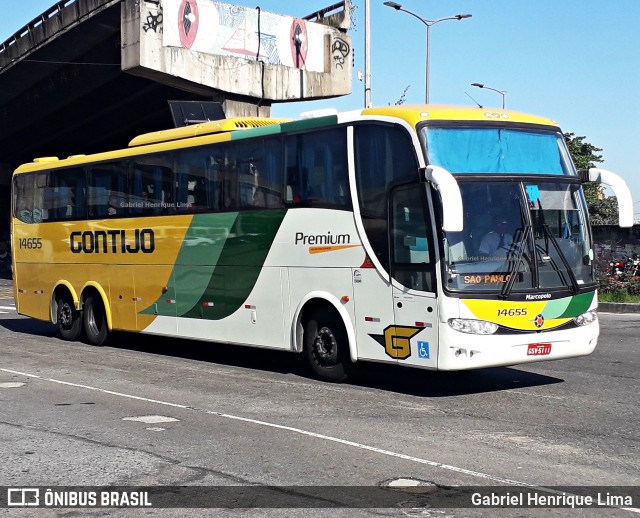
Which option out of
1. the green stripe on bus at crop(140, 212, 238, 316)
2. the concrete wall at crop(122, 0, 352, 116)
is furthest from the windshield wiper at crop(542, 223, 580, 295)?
the concrete wall at crop(122, 0, 352, 116)

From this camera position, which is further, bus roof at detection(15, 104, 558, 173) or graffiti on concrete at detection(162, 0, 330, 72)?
graffiti on concrete at detection(162, 0, 330, 72)

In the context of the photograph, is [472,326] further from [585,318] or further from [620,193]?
[620,193]

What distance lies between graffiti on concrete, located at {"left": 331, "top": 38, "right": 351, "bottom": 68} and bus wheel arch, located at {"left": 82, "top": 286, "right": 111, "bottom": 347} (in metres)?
23.7

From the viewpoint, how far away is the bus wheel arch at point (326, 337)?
1256cm

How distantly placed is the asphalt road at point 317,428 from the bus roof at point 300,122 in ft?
10.7

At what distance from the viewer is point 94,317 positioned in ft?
60.6

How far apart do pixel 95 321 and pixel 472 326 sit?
9.62 meters

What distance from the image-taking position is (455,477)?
24.1ft

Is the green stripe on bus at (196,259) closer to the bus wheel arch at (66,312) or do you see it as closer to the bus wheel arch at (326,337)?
the bus wheel arch at (326,337)

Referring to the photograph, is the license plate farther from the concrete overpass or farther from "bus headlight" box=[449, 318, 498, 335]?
the concrete overpass

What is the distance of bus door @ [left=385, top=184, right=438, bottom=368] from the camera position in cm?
1107

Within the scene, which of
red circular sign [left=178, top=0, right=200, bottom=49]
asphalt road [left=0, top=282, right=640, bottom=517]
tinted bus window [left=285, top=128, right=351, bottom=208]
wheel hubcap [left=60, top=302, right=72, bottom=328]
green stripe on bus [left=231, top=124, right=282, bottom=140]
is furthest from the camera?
red circular sign [left=178, top=0, right=200, bottom=49]

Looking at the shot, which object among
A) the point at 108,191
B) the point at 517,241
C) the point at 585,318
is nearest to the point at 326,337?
the point at 517,241

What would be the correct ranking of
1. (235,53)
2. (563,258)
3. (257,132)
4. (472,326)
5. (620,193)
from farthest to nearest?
(235,53)
(257,132)
(620,193)
(563,258)
(472,326)
